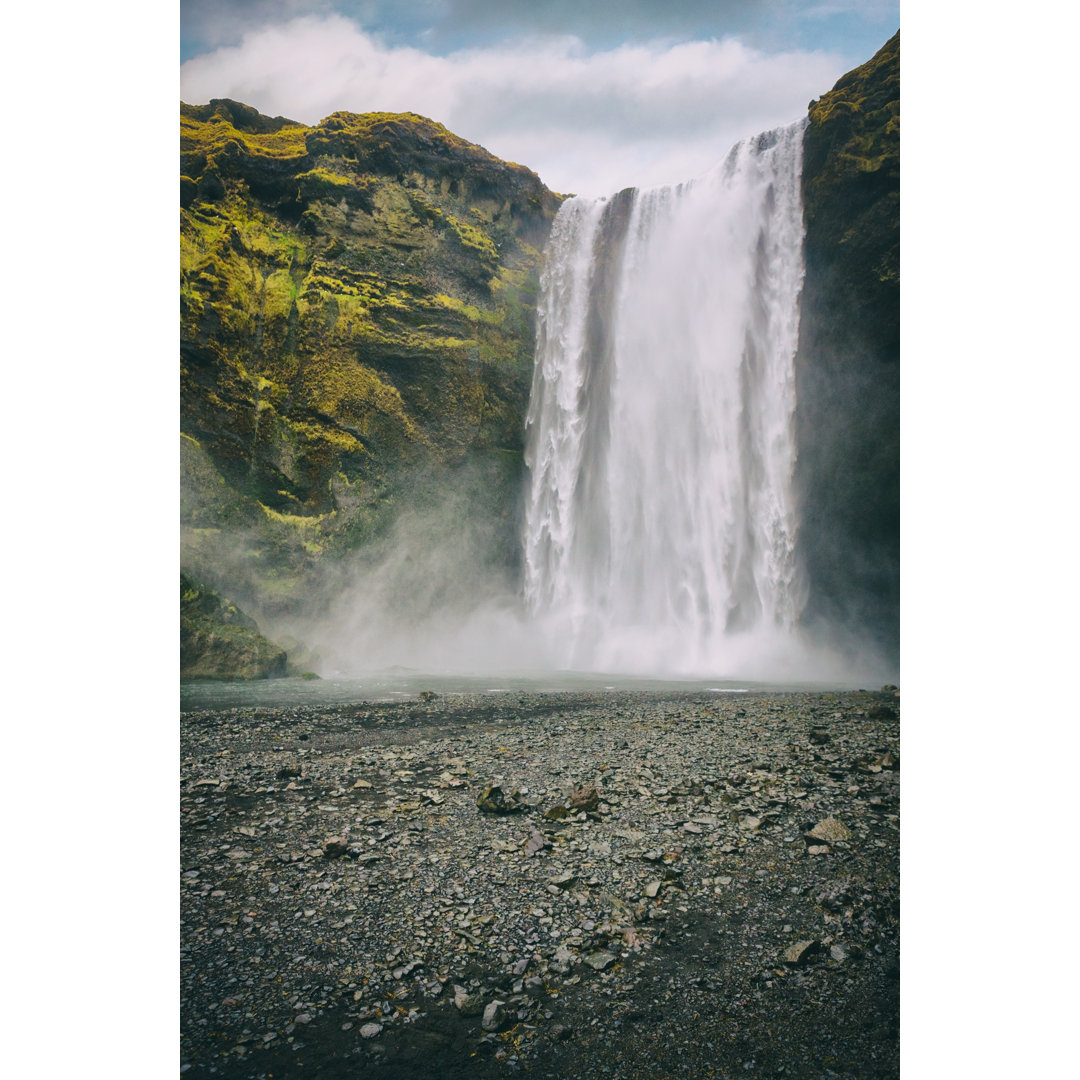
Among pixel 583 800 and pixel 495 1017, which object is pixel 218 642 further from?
pixel 495 1017

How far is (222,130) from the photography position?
4121mm

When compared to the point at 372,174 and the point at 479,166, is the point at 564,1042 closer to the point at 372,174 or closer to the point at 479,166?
the point at 479,166

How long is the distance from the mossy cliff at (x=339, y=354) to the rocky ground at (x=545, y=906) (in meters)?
6.00

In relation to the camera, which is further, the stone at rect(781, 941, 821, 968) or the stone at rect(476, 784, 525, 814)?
the stone at rect(476, 784, 525, 814)

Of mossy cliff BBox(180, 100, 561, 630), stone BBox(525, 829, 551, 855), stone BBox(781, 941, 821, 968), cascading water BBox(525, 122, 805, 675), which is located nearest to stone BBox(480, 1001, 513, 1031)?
stone BBox(525, 829, 551, 855)

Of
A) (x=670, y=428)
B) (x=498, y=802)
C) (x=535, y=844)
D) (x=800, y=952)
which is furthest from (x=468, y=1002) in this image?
(x=670, y=428)

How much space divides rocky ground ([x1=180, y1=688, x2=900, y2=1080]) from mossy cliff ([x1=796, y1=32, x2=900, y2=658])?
150 centimetres

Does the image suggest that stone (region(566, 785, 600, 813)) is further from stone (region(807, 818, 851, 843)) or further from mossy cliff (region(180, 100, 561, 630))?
mossy cliff (region(180, 100, 561, 630))

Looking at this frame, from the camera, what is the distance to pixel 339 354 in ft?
35.7

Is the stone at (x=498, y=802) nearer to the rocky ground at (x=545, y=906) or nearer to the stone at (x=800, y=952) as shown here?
the rocky ground at (x=545, y=906)

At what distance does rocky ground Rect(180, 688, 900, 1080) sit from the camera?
176 cm

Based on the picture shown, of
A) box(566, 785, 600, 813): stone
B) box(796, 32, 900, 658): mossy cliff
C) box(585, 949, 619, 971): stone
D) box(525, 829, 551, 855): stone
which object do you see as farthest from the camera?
box(796, 32, 900, 658): mossy cliff
